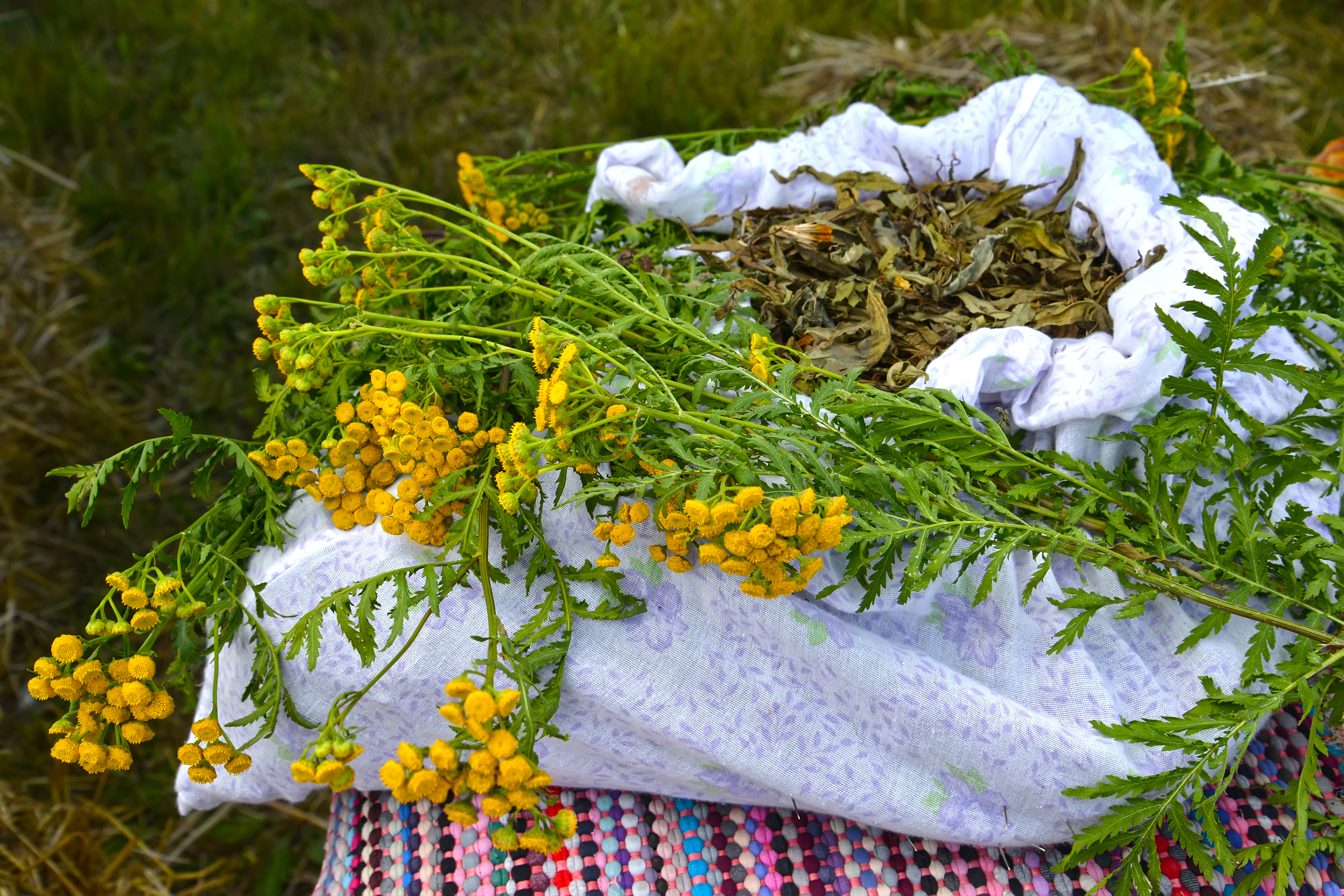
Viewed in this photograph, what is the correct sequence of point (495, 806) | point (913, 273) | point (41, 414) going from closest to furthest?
1. point (495, 806)
2. point (913, 273)
3. point (41, 414)

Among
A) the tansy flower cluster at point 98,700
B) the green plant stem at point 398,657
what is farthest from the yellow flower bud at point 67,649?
the green plant stem at point 398,657

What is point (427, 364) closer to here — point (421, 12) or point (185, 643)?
point (185, 643)

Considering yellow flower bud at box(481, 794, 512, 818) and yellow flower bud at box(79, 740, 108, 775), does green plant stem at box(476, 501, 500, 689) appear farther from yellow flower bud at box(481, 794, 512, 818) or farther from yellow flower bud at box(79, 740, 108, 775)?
yellow flower bud at box(79, 740, 108, 775)

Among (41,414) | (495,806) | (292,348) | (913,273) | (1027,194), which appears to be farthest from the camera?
(41,414)

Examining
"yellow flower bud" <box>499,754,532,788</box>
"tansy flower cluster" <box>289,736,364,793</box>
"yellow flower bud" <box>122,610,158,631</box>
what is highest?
"yellow flower bud" <box>499,754,532,788</box>

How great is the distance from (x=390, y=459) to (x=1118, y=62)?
1.85m

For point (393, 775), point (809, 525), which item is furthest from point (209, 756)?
point (809, 525)

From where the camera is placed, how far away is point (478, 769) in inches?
28.9

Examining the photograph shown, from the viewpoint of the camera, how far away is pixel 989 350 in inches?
43.6

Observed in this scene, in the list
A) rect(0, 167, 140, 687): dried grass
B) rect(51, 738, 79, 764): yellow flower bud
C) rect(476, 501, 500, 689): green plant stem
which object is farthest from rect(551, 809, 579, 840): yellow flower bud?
rect(0, 167, 140, 687): dried grass

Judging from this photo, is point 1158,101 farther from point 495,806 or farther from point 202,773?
point 202,773

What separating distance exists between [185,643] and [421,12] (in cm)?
216

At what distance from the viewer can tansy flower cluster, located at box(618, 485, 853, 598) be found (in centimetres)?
78

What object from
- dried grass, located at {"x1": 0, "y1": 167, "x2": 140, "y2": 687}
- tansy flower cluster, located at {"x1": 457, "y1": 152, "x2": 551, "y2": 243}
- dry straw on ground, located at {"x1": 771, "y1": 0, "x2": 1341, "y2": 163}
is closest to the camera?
tansy flower cluster, located at {"x1": 457, "y1": 152, "x2": 551, "y2": 243}
